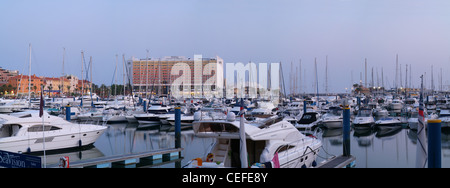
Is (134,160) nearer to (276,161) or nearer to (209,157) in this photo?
(209,157)

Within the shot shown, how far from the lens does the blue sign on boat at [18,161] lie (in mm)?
9962

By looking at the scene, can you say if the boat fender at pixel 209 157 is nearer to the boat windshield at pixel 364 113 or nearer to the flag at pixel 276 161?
the flag at pixel 276 161

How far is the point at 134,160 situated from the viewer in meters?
17.4

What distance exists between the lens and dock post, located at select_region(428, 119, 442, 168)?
9430 mm

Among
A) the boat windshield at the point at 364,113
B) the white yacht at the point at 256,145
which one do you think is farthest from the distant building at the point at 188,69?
the white yacht at the point at 256,145

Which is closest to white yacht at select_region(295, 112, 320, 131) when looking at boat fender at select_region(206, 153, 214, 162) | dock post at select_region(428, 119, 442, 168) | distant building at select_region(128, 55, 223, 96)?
boat fender at select_region(206, 153, 214, 162)

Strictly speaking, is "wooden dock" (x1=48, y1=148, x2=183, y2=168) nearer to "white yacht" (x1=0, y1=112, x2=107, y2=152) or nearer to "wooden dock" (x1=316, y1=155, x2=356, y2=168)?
"white yacht" (x1=0, y1=112, x2=107, y2=152)

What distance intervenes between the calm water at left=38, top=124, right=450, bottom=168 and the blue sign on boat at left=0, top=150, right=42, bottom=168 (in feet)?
26.5
